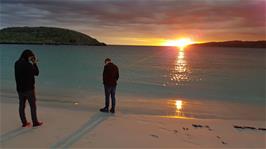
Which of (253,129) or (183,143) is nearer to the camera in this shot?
(183,143)

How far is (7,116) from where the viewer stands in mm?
8219

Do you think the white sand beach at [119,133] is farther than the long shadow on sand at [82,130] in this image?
Yes

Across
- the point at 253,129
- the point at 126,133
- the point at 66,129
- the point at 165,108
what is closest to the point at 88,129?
the point at 66,129

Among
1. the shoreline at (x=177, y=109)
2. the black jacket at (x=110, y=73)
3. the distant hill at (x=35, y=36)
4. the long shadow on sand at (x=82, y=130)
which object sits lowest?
→ the shoreline at (x=177, y=109)

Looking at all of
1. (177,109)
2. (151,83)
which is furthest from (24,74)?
(151,83)

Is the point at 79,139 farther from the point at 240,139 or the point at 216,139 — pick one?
the point at 240,139

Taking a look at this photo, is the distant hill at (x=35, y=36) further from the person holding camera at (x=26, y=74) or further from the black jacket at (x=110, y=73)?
the person holding camera at (x=26, y=74)

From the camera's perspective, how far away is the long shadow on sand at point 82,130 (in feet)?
19.8

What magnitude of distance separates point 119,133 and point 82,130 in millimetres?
931

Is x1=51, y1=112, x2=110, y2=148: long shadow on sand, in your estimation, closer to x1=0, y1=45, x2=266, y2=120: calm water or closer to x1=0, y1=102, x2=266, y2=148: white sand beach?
x1=0, y1=102, x2=266, y2=148: white sand beach

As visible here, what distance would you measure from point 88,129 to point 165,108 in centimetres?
570

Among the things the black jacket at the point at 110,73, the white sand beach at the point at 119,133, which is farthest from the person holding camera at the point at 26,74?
the black jacket at the point at 110,73

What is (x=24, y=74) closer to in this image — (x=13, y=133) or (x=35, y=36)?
(x=13, y=133)

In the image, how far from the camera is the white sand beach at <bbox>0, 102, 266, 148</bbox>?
20.3 feet
